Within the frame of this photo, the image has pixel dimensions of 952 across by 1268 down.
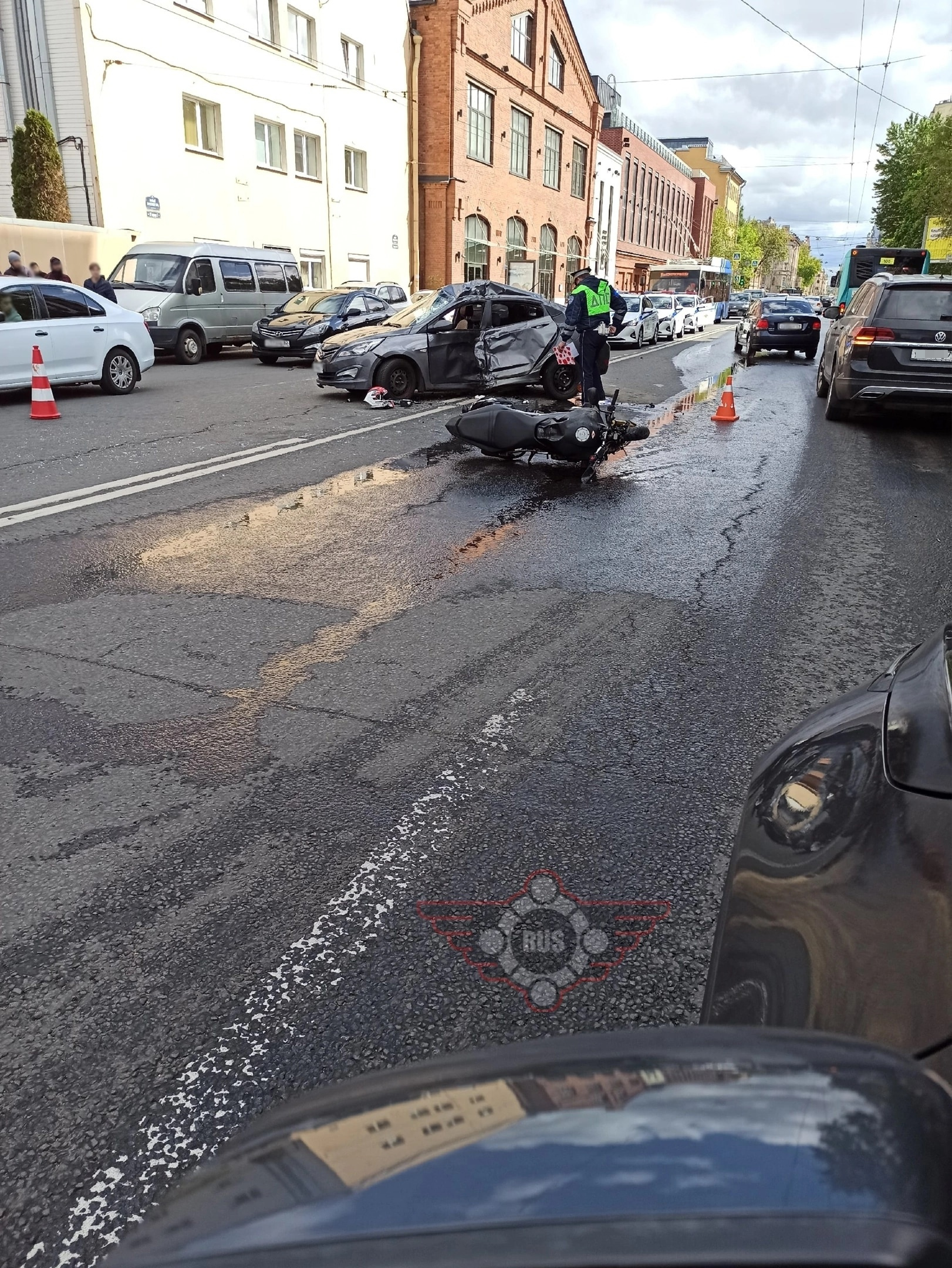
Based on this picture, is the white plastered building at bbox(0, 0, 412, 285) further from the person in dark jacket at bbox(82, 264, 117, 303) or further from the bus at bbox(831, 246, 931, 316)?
the bus at bbox(831, 246, 931, 316)

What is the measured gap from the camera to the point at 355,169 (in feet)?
112

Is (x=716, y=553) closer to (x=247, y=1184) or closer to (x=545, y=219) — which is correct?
(x=247, y=1184)

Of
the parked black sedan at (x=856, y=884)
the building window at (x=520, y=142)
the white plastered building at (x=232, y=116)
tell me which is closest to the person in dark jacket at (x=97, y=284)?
the white plastered building at (x=232, y=116)

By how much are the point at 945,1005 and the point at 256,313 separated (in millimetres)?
23496

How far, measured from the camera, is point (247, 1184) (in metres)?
0.94

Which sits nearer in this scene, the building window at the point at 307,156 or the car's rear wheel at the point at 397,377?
the car's rear wheel at the point at 397,377

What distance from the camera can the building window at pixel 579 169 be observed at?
52.2 metres

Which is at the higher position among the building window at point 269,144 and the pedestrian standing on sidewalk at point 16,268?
the building window at point 269,144

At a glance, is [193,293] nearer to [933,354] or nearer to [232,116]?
[232,116]

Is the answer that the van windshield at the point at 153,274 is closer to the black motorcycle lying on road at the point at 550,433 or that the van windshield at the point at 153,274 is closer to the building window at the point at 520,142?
the black motorcycle lying on road at the point at 550,433

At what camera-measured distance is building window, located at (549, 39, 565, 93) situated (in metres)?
45.9

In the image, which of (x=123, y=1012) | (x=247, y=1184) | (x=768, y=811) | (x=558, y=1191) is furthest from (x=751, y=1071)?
(x=123, y=1012)

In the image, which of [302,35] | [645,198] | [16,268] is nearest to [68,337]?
[16,268]

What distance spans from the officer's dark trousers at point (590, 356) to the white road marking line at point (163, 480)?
2930mm
